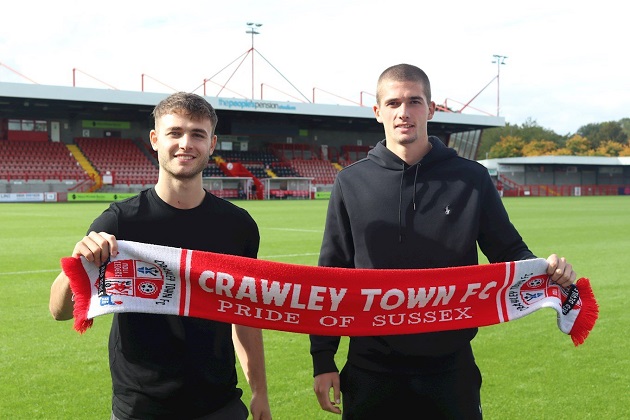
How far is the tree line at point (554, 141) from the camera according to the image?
9356 cm

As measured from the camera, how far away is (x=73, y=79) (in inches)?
1711

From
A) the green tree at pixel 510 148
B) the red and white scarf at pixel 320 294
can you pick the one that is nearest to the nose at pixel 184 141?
the red and white scarf at pixel 320 294

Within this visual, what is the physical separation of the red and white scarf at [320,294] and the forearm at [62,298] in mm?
61

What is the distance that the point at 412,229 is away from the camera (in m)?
2.85

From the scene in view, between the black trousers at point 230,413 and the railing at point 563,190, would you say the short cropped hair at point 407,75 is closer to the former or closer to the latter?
the black trousers at point 230,413

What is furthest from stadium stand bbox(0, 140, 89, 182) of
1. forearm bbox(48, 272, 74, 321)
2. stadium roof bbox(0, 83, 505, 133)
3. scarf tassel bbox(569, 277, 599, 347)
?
scarf tassel bbox(569, 277, 599, 347)

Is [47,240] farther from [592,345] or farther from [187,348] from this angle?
[187,348]

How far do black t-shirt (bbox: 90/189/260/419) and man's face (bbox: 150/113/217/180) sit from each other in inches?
5.4

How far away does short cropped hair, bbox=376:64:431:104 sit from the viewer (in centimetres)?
287

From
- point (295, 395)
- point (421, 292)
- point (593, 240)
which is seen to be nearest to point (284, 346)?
point (295, 395)

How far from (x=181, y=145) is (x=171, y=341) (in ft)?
2.38

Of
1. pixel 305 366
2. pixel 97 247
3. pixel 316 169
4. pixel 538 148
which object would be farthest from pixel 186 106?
pixel 538 148

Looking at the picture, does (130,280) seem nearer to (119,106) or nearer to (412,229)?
(412,229)

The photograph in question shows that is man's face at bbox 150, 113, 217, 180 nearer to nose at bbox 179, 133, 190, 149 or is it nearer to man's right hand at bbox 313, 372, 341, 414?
nose at bbox 179, 133, 190, 149
